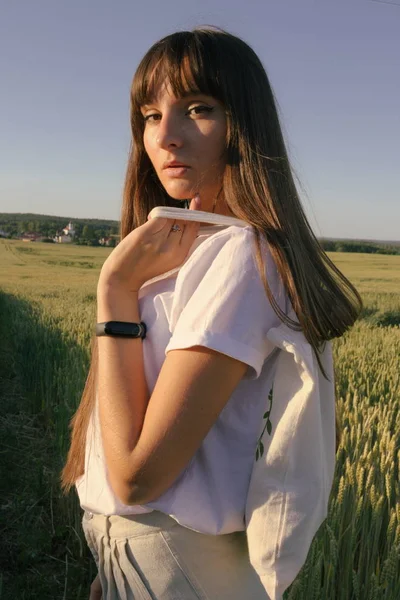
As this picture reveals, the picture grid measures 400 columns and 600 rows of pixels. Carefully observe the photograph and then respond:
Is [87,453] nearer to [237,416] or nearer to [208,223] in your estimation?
[237,416]

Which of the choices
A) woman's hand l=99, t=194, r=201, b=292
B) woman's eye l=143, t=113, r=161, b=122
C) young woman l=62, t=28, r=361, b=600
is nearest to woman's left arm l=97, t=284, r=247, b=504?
young woman l=62, t=28, r=361, b=600

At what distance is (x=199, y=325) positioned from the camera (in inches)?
31.8

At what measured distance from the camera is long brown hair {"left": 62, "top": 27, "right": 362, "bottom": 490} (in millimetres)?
889

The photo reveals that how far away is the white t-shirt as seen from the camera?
2.68 feet

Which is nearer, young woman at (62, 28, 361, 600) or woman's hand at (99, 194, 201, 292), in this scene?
young woman at (62, 28, 361, 600)

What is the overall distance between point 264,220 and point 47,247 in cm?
3593

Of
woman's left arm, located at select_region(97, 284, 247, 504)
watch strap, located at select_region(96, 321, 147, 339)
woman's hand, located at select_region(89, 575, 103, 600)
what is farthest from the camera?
woman's hand, located at select_region(89, 575, 103, 600)

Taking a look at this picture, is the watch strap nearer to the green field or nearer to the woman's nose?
the woman's nose

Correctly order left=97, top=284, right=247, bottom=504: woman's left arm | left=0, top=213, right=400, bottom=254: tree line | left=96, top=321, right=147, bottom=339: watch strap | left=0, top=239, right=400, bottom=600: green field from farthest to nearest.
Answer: left=0, top=213, right=400, bottom=254: tree line, left=0, top=239, right=400, bottom=600: green field, left=96, top=321, right=147, bottom=339: watch strap, left=97, top=284, right=247, bottom=504: woman's left arm

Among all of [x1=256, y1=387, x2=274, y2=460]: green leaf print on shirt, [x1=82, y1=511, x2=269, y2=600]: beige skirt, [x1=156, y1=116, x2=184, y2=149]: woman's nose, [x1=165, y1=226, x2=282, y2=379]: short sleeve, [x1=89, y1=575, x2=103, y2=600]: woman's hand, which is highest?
[x1=156, y1=116, x2=184, y2=149]: woman's nose

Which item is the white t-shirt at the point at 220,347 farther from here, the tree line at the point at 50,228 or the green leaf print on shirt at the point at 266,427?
the tree line at the point at 50,228

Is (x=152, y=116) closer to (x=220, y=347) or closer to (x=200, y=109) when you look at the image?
(x=200, y=109)

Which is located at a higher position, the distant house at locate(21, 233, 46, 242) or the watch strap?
the watch strap

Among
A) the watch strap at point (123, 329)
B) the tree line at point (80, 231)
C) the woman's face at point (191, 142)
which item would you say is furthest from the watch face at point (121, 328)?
the tree line at point (80, 231)
